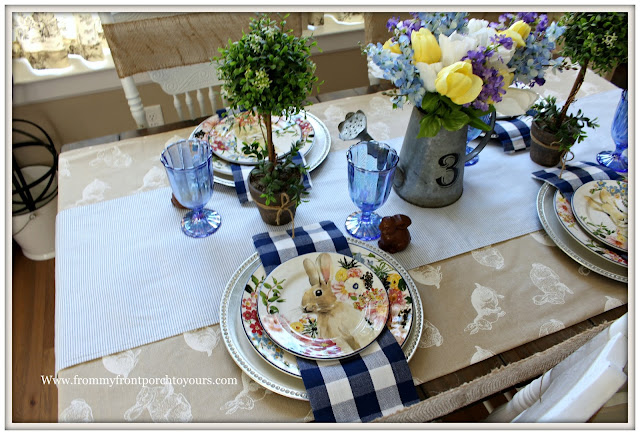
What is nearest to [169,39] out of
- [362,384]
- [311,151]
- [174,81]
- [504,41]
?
[174,81]

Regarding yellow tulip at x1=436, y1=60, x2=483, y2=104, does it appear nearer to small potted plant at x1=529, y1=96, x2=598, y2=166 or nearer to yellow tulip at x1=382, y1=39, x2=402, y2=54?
yellow tulip at x1=382, y1=39, x2=402, y2=54

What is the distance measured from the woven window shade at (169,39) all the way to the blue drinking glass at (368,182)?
0.59 meters

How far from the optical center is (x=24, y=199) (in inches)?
62.9

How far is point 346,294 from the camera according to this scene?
26.4 inches

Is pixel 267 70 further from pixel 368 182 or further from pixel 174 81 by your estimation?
pixel 174 81

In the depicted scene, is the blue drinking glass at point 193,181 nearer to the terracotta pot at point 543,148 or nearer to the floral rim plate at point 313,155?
the floral rim plate at point 313,155

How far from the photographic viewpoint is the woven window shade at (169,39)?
1.11 metres

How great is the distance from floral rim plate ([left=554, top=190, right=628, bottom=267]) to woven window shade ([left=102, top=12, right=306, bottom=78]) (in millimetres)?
869

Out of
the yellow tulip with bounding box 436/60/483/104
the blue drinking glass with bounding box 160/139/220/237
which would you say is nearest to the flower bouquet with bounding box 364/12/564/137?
the yellow tulip with bounding box 436/60/483/104

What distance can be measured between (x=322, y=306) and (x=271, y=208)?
21 centimetres

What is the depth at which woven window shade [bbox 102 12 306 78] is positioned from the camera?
1.11 m

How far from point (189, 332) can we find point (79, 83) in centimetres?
141

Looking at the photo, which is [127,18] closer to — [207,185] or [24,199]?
[207,185]

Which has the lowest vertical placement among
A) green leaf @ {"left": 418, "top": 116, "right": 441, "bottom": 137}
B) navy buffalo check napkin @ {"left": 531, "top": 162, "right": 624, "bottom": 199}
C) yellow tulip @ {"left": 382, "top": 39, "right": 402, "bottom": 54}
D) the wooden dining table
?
the wooden dining table
